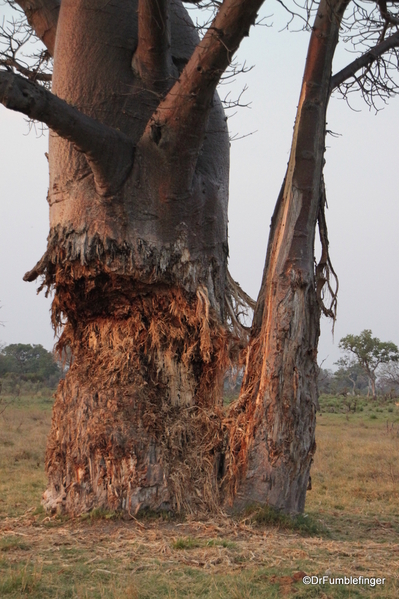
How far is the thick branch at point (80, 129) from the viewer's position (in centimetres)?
333

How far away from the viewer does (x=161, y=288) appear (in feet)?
14.3

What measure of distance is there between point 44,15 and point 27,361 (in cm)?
3246

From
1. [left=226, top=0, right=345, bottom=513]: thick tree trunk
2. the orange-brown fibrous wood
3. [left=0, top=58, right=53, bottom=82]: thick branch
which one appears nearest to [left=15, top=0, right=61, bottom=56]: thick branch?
[left=0, top=58, right=53, bottom=82]: thick branch

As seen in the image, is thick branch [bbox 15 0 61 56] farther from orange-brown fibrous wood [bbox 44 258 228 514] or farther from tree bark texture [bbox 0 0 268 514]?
orange-brown fibrous wood [bbox 44 258 228 514]

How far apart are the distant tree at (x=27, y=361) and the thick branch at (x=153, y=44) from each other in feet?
92.4

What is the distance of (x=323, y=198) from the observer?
4.79m

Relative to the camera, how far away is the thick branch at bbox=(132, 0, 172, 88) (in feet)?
13.3

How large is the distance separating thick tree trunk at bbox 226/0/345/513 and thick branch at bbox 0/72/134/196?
1195 mm

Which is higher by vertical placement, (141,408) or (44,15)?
(44,15)

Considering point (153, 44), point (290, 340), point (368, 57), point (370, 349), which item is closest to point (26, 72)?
point (153, 44)

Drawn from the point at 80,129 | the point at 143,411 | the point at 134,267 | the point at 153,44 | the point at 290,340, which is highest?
the point at 153,44

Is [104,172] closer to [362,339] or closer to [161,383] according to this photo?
[161,383]

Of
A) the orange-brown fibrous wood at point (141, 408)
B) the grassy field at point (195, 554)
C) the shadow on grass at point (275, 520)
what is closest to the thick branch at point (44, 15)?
the orange-brown fibrous wood at point (141, 408)

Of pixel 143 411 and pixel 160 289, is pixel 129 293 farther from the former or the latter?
pixel 143 411
